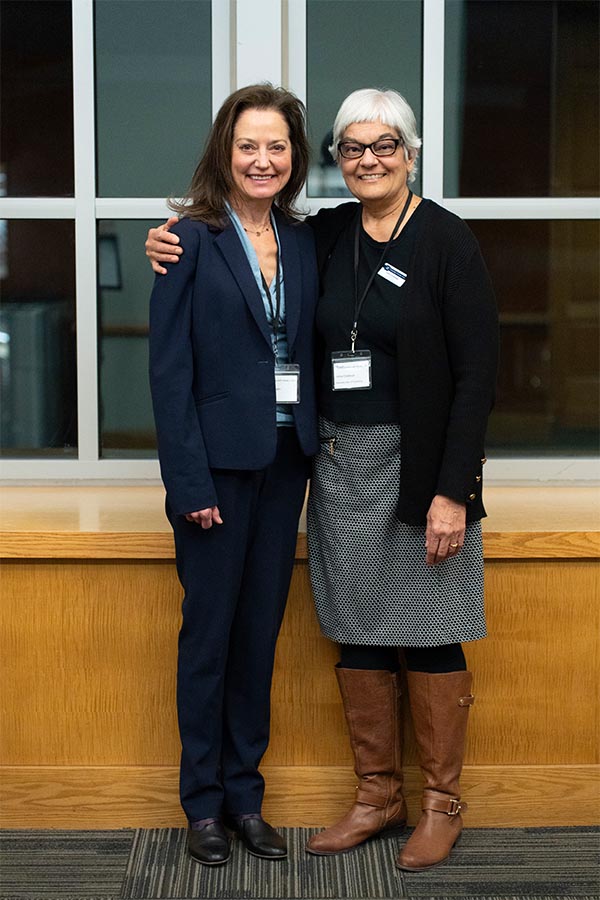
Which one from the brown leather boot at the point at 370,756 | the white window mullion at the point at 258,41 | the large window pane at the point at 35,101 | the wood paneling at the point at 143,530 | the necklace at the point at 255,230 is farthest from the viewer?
the large window pane at the point at 35,101

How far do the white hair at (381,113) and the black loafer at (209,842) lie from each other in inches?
59.4

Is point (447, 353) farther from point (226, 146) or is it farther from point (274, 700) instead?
point (274, 700)

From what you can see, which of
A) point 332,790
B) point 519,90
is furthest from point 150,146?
point 332,790

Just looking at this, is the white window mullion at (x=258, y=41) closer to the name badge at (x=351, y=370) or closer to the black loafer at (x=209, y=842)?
the name badge at (x=351, y=370)

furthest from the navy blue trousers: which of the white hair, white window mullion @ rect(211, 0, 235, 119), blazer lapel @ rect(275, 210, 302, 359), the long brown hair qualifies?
white window mullion @ rect(211, 0, 235, 119)

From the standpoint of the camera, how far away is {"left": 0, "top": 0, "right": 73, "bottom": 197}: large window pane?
119 inches

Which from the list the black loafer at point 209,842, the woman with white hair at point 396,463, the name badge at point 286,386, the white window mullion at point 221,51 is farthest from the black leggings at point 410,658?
the white window mullion at point 221,51

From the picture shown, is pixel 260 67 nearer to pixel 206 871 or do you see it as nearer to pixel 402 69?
pixel 402 69

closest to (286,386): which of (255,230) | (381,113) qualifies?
(255,230)

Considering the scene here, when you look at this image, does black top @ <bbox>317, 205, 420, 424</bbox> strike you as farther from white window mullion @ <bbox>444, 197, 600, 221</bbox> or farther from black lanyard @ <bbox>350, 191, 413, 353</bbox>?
white window mullion @ <bbox>444, 197, 600, 221</bbox>

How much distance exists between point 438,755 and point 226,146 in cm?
138

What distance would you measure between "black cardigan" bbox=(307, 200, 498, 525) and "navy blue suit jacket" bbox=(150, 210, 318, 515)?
29 cm

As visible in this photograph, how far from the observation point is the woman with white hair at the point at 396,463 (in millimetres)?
2027

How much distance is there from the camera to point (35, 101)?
304cm
